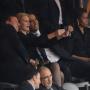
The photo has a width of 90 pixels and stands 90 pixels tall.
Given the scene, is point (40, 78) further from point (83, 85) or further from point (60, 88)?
point (83, 85)

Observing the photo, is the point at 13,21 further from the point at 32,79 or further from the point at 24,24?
the point at 32,79

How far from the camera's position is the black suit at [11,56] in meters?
4.36

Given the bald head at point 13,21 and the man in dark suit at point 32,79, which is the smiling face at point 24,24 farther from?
the man in dark suit at point 32,79

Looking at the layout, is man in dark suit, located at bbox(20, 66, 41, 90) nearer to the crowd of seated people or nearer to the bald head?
the crowd of seated people

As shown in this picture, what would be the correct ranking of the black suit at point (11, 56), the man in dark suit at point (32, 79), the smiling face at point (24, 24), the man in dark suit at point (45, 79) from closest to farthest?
the man in dark suit at point (32, 79), the black suit at point (11, 56), the man in dark suit at point (45, 79), the smiling face at point (24, 24)

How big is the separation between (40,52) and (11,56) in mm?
766

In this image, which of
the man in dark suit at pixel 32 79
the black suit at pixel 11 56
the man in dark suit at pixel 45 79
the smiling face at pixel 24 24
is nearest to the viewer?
the man in dark suit at pixel 32 79

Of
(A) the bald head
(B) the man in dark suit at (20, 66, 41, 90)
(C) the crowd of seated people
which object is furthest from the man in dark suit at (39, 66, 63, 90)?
(A) the bald head

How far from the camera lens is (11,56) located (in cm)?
437

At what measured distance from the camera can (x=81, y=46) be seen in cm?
604

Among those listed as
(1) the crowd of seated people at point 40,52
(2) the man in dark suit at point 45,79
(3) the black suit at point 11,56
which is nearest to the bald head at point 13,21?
(1) the crowd of seated people at point 40,52

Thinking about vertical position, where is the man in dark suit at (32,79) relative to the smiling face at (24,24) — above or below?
below

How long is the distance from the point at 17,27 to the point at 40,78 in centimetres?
57

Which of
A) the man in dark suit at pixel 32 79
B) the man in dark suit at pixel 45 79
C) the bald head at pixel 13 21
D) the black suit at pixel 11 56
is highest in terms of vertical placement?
the bald head at pixel 13 21
